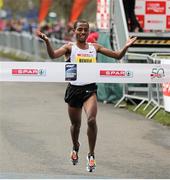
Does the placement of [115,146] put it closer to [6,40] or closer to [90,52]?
[90,52]

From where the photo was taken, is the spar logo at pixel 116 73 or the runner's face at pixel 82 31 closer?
the runner's face at pixel 82 31

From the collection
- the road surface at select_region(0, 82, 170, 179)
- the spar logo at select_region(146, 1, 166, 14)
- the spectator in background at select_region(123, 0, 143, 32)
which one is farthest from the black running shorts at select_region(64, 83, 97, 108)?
the spar logo at select_region(146, 1, 166, 14)

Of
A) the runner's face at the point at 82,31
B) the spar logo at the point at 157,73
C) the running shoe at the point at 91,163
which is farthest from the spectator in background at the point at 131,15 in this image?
the running shoe at the point at 91,163

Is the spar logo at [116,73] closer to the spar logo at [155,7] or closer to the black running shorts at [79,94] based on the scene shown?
the black running shorts at [79,94]

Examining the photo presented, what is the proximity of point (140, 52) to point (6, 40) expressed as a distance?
26.5m

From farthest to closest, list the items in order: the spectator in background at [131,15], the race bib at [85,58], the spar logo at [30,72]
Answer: the spectator in background at [131,15]
the spar logo at [30,72]
the race bib at [85,58]

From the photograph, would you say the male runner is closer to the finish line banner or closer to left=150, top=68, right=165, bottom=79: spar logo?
the finish line banner

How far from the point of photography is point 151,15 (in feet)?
63.3

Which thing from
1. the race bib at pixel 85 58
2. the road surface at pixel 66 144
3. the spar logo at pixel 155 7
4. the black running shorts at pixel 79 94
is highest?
the race bib at pixel 85 58

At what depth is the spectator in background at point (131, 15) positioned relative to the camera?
18.7 m

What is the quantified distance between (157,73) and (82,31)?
130 cm

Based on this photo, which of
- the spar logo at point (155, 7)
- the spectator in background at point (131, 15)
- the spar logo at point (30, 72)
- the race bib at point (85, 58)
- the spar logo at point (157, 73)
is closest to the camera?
the race bib at point (85, 58)

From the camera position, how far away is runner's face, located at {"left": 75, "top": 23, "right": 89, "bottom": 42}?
9.61 metres

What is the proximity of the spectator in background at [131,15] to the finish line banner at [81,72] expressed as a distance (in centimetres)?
862
